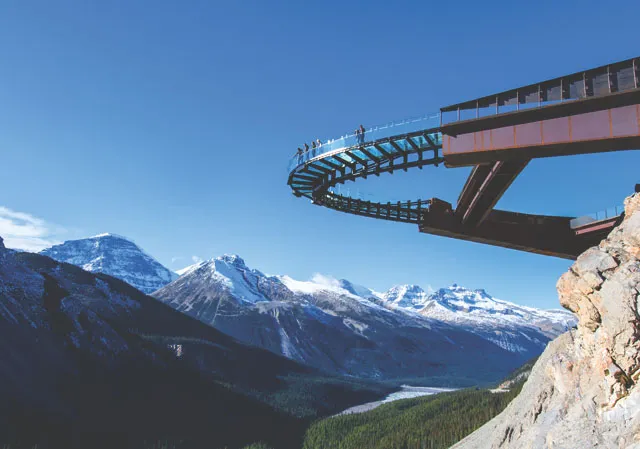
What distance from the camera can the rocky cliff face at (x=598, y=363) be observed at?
18.2 meters

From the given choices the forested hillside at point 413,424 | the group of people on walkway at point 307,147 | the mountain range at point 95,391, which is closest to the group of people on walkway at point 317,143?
the group of people on walkway at point 307,147

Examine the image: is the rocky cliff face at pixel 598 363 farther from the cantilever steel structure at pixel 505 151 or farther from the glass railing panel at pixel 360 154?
the glass railing panel at pixel 360 154

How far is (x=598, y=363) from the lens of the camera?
20172 mm

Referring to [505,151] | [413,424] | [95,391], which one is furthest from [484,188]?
[95,391]

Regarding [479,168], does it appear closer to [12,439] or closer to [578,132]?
[578,132]

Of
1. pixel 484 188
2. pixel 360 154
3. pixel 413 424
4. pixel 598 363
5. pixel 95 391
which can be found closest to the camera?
pixel 598 363

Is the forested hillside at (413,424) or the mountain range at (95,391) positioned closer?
the forested hillside at (413,424)

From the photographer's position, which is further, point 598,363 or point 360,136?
point 360,136

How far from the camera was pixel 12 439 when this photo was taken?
101 meters

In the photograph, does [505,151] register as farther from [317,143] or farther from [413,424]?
[413,424]

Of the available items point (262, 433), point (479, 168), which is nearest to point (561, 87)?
point (479, 168)

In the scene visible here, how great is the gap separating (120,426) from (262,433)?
48664 millimetres

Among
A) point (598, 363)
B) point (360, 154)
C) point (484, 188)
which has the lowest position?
point (598, 363)

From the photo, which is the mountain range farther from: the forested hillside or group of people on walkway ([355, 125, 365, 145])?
group of people on walkway ([355, 125, 365, 145])
